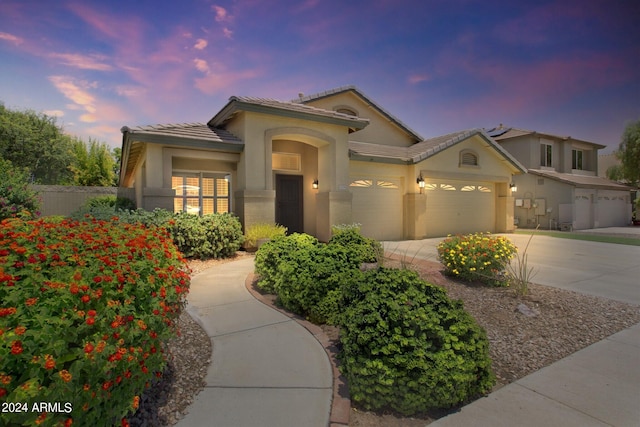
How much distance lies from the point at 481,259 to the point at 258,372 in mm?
4690

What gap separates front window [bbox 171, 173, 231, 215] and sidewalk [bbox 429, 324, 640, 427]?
31.0 feet

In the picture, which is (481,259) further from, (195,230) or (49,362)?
(195,230)

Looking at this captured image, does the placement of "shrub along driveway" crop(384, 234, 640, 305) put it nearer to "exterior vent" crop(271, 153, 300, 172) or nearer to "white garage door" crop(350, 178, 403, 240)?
"white garage door" crop(350, 178, 403, 240)

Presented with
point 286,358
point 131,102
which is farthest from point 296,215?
point 286,358

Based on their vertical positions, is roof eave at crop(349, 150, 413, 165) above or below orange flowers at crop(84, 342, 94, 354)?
above

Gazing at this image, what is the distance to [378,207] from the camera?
1328cm

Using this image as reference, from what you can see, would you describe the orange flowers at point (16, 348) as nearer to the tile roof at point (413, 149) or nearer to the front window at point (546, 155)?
the tile roof at point (413, 149)

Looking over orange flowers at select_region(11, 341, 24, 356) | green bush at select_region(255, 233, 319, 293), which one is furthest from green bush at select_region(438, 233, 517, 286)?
orange flowers at select_region(11, 341, 24, 356)

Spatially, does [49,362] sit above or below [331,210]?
below

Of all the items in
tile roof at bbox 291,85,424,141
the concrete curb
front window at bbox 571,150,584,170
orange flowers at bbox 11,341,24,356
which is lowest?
the concrete curb

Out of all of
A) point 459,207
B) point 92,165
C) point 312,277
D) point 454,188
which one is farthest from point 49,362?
point 92,165

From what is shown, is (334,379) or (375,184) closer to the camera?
(334,379)

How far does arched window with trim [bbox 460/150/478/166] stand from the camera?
49.6 feet

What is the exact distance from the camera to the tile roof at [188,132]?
866cm
